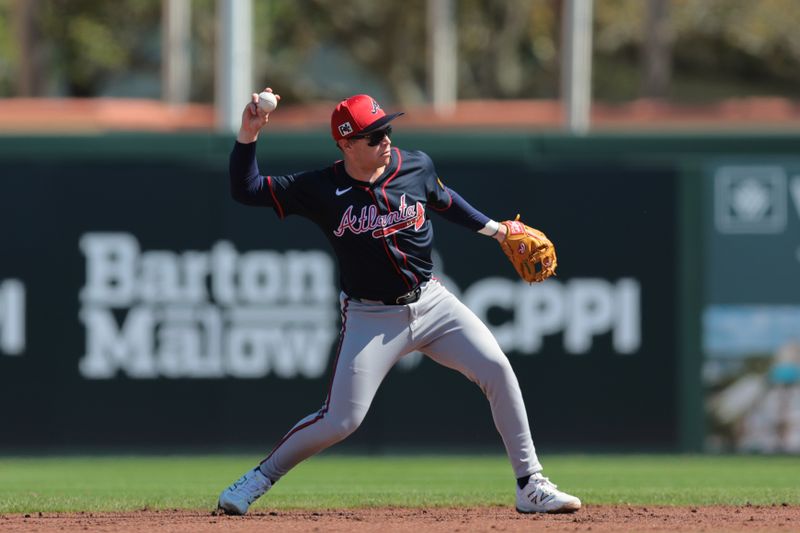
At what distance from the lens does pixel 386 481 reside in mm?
9344

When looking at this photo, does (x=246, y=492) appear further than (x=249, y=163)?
Yes

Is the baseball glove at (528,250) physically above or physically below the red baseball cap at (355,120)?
below

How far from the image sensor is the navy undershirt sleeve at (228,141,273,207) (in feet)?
21.8

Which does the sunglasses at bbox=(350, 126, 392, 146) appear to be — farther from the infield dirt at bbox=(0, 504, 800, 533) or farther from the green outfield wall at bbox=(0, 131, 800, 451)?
the green outfield wall at bbox=(0, 131, 800, 451)

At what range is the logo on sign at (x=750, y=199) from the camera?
11430 mm

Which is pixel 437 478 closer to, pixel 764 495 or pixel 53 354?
pixel 764 495

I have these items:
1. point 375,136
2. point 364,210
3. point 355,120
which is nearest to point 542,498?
point 364,210

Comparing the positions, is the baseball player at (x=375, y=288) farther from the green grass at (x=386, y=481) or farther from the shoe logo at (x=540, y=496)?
the green grass at (x=386, y=481)

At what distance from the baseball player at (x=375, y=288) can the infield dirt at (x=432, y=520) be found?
0.66 ft

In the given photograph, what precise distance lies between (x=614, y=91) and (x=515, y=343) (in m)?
32.9

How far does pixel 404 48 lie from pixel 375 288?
31.6m

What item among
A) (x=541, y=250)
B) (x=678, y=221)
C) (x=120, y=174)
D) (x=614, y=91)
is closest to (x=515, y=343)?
(x=678, y=221)

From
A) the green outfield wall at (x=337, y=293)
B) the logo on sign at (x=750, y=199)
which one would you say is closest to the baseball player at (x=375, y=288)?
the green outfield wall at (x=337, y=293)

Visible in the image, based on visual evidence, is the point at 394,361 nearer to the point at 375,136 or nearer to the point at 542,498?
the point at 542,498
